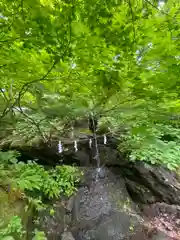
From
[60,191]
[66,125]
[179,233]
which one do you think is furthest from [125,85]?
[179,233]

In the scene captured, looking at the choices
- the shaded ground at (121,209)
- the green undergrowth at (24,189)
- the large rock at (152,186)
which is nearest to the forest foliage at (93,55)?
the green undergrowth at (24,189)

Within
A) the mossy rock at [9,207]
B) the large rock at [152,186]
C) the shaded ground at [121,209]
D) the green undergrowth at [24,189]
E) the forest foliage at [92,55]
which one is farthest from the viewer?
the large rock at [152,186]

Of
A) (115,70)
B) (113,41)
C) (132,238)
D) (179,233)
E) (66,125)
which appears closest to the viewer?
(113,41)

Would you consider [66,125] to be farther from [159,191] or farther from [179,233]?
[179,233]

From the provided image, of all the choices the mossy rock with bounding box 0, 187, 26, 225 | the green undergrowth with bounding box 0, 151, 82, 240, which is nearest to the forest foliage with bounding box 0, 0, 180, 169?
the green undergrowth with bounding box 0, 151, 82, 240

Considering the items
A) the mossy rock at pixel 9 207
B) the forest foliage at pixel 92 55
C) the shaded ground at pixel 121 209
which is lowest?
the shaded ground at pixel 121 209

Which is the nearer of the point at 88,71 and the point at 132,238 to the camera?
the point at 88,71

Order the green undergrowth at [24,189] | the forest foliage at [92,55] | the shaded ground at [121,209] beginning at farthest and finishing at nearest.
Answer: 1. the shaded ground at [121,209]
2. the green undergrowth at [24,189]
3. the forest foliage at [92,55]

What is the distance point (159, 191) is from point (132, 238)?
0.99 metres

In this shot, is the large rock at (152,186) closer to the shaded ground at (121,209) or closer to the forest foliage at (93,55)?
the shaded ground at (121,209)

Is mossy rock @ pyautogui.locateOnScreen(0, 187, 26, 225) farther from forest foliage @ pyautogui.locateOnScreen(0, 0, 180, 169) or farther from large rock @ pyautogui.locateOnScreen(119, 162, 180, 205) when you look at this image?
large rock @ pyautogui.locateOnScreen(119, 162, 180, 205)

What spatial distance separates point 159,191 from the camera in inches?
147

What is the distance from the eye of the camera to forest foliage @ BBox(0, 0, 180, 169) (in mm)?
1139

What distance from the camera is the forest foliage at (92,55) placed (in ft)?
3.74
